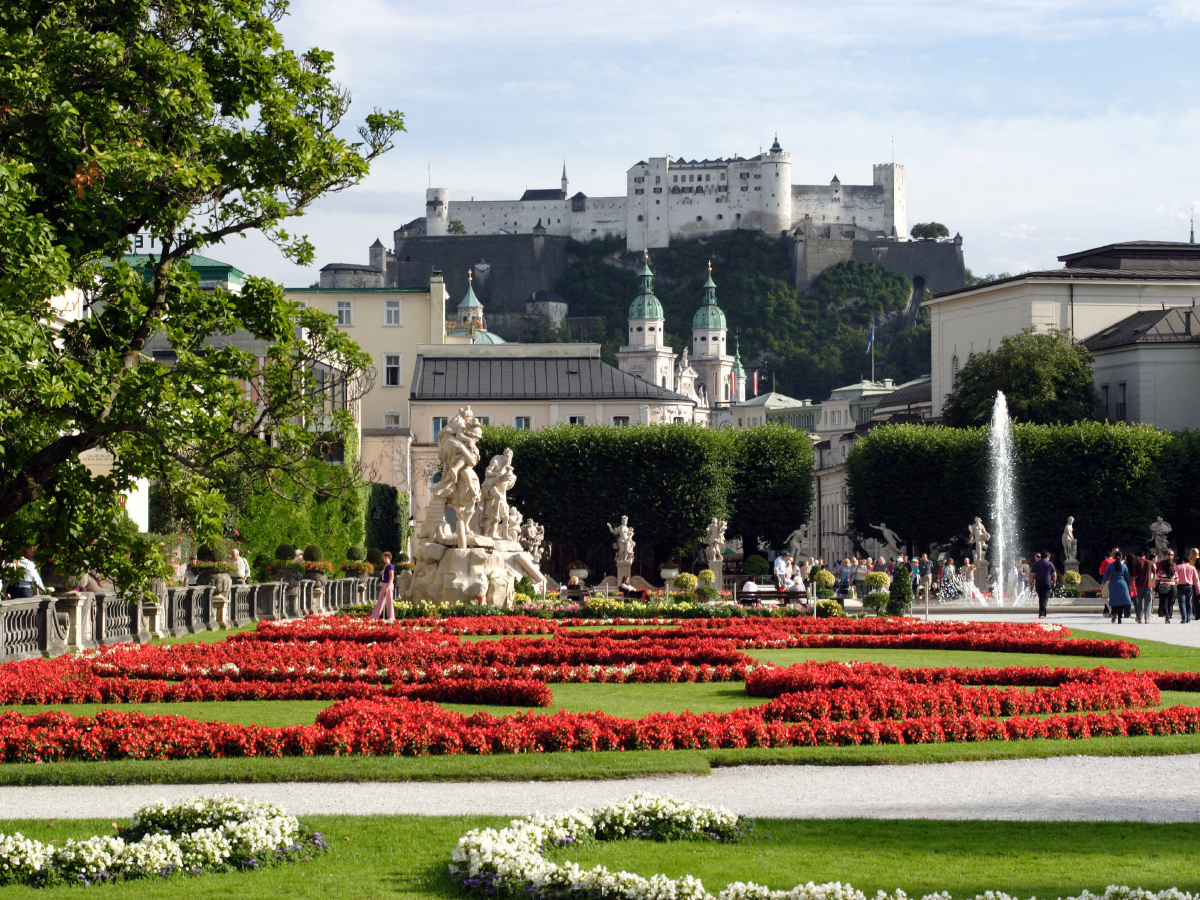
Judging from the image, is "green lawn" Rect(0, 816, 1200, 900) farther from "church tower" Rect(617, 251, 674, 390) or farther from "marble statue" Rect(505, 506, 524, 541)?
"church tower" Rect(617, 251, 674, 390)

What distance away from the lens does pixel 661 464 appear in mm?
65312

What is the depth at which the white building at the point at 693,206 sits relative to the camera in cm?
18638

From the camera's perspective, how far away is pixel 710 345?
187 metres

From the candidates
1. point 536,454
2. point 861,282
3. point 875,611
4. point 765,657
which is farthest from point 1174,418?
point 861,282

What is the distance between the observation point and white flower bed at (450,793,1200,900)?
7.70 m

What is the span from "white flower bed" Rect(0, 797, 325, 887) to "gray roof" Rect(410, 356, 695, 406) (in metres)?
69.1

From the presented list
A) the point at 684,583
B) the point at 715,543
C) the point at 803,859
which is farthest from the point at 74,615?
the point at 715,543

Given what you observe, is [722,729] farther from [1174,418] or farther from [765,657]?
[1174,418]

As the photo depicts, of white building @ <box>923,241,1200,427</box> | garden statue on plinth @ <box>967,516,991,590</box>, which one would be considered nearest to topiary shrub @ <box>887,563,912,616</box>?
garden statue on plinth @ <box>967,516,991,590</box>

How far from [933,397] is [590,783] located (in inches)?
3270

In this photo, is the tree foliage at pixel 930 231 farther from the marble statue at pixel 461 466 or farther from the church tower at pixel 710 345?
the marble statue at pixel 461 466

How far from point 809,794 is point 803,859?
259cm

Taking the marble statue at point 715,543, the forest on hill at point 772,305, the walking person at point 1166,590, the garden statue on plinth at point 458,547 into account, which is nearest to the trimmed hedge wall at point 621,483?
the marble statue at point 715,543

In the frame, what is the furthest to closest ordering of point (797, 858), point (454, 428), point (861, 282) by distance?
point (861, 282) → point (454, 428) → point (797, 858)
